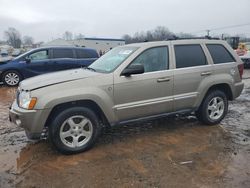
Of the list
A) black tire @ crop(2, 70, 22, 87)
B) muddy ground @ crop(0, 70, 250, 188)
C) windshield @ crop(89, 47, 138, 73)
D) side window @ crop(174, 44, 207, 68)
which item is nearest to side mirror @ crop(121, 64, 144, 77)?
windshield @ crop(89, 47, 138, 73)

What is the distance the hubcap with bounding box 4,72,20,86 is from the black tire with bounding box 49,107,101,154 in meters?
8.24

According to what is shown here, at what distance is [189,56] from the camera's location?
520 centimetres

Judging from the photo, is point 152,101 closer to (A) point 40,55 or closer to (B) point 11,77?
(A) point 40,55

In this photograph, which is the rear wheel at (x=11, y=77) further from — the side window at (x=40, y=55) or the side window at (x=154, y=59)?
the side window at (x=154, y=59)

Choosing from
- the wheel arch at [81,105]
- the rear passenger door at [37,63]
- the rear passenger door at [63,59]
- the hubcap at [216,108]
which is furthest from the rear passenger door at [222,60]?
the rear passenger door at [37,63]

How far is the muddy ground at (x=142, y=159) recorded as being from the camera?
3.39 metres

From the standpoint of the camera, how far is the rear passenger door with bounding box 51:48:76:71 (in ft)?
37.8

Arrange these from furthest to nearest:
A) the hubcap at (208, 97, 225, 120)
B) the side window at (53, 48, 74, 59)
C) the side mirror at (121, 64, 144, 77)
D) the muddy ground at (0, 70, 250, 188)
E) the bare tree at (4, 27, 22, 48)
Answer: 1. the bare tree at (4, 27, 22, 48)
2. the side window at (53, 48, 74, 59)
3. the hubcap at (208, 97, 225, 120)
4. the side mirror at (121, 64, 144, 77)
5. the muddy ground at (0, 70, 250, 188)

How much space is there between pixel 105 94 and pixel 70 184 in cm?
154

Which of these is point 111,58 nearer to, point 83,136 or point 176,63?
point 176,63

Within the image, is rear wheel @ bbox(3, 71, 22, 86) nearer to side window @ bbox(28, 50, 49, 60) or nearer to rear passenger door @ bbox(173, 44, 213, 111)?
side window @ bbox(28, 50, 49, 60)

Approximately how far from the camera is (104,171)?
12.0 ft

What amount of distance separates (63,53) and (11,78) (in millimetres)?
2505

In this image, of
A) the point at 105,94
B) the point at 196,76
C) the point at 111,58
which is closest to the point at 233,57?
the point at 196,76
